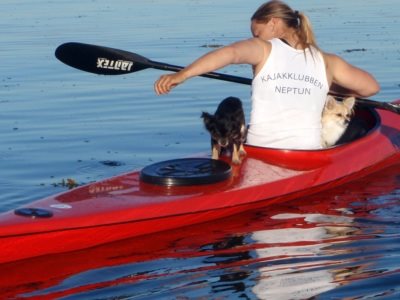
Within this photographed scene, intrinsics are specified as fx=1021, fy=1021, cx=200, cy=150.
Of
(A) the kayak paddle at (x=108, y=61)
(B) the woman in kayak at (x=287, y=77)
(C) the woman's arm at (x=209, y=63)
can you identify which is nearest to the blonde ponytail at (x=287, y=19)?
(B) the woman in kayak at (x=287, y=77)

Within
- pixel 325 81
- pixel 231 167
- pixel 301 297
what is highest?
pixel 325 81

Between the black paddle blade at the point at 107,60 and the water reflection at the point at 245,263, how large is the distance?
145cm

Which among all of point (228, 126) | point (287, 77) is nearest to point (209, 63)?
point (228, 126)

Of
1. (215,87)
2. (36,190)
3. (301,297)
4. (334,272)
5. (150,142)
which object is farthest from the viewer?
(215,87)

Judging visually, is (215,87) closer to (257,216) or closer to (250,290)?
(257,216)

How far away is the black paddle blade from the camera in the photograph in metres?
7.59

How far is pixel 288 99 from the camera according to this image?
7.29m

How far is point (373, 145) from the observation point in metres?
8.11

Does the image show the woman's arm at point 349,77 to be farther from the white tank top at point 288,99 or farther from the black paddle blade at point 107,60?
the black paddle blade at point 107,60

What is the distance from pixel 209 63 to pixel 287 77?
84 cm

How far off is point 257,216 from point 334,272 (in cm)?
144

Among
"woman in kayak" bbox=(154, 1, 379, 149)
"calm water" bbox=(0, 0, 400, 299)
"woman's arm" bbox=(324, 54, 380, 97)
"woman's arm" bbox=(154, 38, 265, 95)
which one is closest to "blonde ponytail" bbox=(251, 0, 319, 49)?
"woman in kayak" bbox=(154, 1, 379, 149)

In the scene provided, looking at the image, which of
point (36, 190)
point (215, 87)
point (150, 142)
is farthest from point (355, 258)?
point (215, 87)

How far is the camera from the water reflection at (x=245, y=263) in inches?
215
